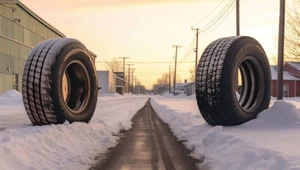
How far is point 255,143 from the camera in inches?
285

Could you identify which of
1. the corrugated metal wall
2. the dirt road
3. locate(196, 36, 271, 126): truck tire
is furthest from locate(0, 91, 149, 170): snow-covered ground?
the corrugated metal wall

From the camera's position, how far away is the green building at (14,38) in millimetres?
35000

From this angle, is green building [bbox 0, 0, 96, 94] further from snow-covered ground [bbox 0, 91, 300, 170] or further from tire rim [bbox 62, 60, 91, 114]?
snow-covered ground [bbox 0, 91, 300, 170]

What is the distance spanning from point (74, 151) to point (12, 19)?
32486 mm

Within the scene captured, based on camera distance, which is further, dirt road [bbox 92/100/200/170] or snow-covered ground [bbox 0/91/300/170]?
dirt road [bbox 92/100/200/170]

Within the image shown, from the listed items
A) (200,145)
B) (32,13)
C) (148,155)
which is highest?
(32,13)

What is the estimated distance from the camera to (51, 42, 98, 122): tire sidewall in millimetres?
10102

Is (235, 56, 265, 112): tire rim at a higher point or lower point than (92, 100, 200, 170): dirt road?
higher

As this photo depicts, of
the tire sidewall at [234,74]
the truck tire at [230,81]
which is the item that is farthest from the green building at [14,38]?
the tire sidewall at [234,74]

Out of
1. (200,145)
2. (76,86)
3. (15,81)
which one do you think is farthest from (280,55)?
(15,81)

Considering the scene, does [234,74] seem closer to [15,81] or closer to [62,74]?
[62,74]

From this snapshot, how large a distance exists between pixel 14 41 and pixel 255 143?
114 feet

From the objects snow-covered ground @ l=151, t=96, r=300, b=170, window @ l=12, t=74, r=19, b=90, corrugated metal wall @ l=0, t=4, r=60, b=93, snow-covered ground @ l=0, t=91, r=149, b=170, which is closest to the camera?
snow-covered ground @ l=151, t=96, r=300, b=170

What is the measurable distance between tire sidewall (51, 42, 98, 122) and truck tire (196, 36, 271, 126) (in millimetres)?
3456
